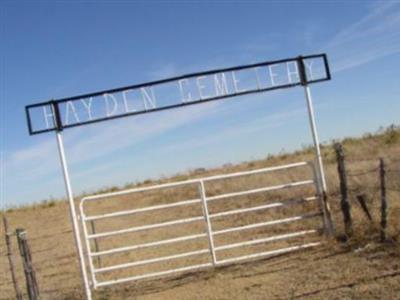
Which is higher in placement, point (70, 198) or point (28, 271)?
point (70, 198)

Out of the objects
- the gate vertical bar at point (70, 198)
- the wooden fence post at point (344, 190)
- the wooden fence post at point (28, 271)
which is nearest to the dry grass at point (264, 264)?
the wooden fence post at point (344, 190)

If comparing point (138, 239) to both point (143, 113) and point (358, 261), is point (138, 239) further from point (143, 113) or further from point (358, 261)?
point (358, 261)

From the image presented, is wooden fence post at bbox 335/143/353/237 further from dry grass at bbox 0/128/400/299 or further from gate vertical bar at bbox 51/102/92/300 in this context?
gate vertical bar at bbox 51/102/92/300

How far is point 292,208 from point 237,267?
749cm

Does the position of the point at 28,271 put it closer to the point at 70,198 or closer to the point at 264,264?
the point at 70,198

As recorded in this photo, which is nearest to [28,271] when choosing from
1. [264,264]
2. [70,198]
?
[70,198]

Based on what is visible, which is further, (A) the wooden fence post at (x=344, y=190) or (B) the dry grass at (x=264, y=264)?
(A) the wooden fence post at (x=344, y=190)

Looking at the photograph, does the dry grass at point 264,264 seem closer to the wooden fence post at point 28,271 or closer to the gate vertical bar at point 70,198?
the gate vertical bar at point 70,198

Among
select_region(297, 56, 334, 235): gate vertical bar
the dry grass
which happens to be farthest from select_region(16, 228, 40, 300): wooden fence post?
select_region(297, 56, 334, 235): gate vertical bar

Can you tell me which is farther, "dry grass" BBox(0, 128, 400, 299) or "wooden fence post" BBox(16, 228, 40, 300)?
"wooden fence post" BBox(16, 228, 40, 300)

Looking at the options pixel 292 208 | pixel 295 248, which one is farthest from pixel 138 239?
pixel 295 248

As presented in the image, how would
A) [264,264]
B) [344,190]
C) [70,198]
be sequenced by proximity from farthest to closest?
[344,190] → [264,264] → [70,198]

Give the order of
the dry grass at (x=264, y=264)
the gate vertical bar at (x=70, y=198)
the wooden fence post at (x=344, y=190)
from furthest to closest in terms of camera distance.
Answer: the wooden fence post at (x=344, y=190) < the gate vertical bar at (x=70, y=198) < the dry grass at (x=264, y=264)

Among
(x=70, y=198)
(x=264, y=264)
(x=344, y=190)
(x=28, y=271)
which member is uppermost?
(x=70, y=198)
